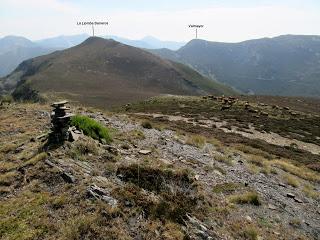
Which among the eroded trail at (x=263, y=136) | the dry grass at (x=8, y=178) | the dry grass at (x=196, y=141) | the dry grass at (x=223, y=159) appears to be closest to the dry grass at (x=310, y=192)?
the dry grass at (x=223, y=159)

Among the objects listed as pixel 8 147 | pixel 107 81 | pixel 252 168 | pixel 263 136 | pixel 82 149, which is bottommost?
pixel 107 81

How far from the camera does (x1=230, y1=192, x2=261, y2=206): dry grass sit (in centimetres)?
1583

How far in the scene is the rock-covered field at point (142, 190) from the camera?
11.4 metres

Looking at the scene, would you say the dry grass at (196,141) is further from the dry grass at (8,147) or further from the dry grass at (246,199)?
the dry grass at (8,147)

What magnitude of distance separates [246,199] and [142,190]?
5083 millimetres

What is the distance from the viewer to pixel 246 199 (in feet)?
52.3

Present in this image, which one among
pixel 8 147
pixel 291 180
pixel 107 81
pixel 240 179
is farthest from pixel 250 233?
pixel 107 81

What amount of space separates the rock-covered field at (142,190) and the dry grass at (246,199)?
0.04 m

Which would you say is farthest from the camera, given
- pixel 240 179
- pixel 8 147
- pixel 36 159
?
pixel 240 179

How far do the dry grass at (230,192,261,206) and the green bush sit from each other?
7.36m

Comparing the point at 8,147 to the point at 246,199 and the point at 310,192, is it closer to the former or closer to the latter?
the point at 246,199

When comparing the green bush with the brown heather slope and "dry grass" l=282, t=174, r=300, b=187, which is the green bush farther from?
the brown heather slope

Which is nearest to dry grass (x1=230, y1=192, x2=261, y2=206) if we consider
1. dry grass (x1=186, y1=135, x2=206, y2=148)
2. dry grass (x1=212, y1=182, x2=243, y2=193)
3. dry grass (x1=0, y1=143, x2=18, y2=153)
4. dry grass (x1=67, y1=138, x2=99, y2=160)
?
dry grass (x1=212, y1=182, x2=243, y2=193)

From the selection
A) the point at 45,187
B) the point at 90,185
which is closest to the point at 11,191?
the point at 45,187
